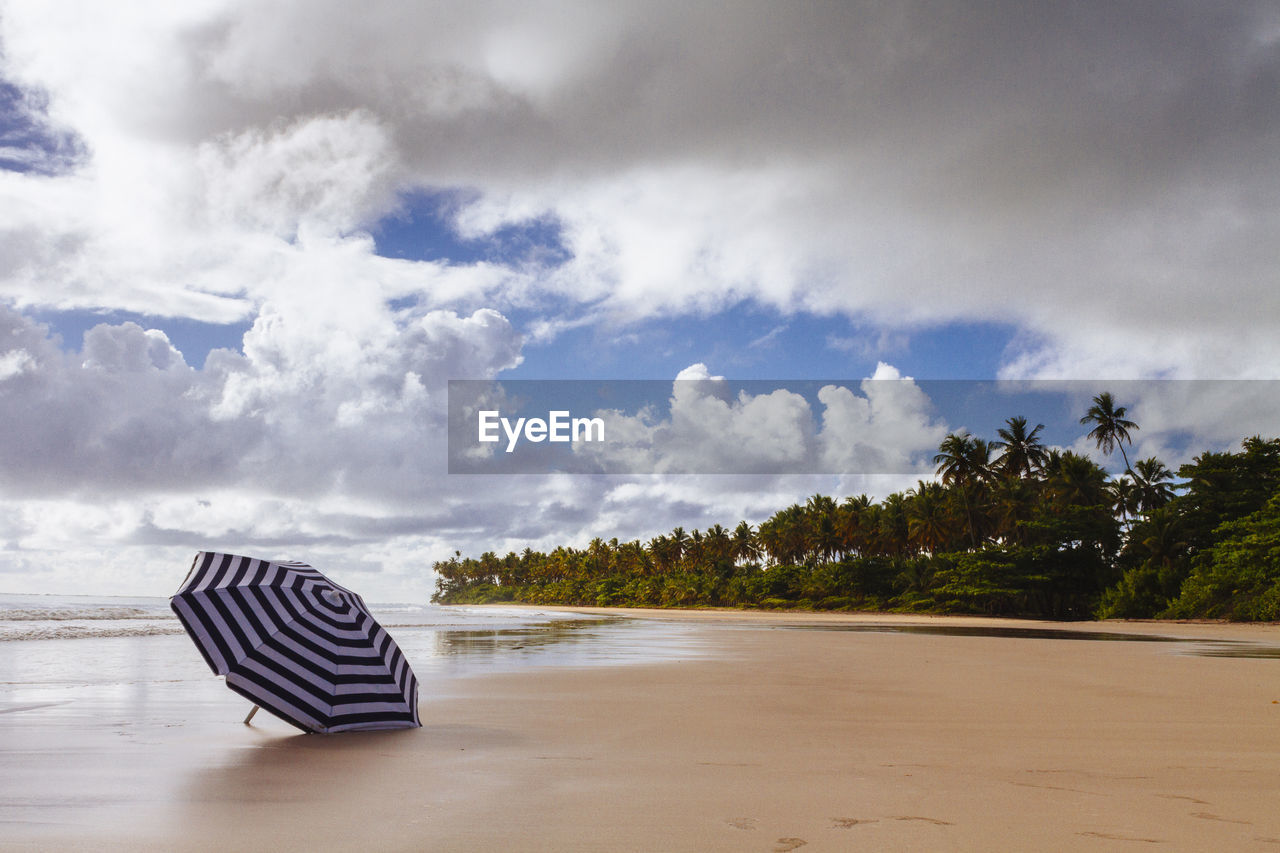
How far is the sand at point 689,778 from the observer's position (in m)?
3.81

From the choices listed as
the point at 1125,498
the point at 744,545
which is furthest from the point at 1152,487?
the point at 744,545

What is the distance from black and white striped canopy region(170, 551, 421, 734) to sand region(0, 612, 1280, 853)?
267mm

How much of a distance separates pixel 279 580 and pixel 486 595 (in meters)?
176

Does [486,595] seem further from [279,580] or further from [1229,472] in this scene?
[279,580]

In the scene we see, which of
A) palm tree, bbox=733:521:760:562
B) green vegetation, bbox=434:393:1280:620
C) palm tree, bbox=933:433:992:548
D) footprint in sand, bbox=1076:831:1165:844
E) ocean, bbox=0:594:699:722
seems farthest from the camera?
palm tree, bbox=733:521:760:562

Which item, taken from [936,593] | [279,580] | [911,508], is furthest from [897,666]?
[911,508]

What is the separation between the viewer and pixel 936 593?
56.3 m

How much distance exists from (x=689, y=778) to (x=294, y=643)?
3.01 meters

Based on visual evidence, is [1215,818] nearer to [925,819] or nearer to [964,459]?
[925,819]

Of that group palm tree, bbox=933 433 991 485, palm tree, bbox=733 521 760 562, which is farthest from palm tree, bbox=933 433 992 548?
palm tree, bbox=733 521 760 562

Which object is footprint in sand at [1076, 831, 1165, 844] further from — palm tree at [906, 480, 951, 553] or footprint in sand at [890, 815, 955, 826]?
palm tree at [906, 480, 951, 553]

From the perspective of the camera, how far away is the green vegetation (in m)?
38.6

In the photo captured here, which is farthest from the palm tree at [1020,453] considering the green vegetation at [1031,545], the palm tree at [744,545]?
the palm tree at [744,545]

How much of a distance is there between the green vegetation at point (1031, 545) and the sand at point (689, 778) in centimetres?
3470
